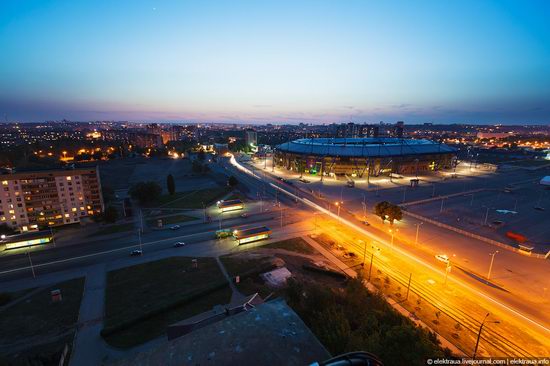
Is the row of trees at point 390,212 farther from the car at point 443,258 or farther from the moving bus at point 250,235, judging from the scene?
the moving bus at point 250,235

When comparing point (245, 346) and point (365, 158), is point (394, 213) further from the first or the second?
point (365, 158)

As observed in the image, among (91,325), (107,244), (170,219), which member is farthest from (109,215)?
(91,325)

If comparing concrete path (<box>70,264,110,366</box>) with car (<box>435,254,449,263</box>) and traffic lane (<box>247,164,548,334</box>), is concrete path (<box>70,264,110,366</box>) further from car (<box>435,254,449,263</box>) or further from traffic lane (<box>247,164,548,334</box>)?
car (<box>435,254,449,263</box>)

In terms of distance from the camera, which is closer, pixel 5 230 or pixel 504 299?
pixel 504 299

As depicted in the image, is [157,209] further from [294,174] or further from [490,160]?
[490,160]

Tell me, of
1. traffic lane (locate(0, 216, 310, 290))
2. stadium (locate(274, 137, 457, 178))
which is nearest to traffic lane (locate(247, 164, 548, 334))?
traffic lane (locate(0, 216, 310, 290))
